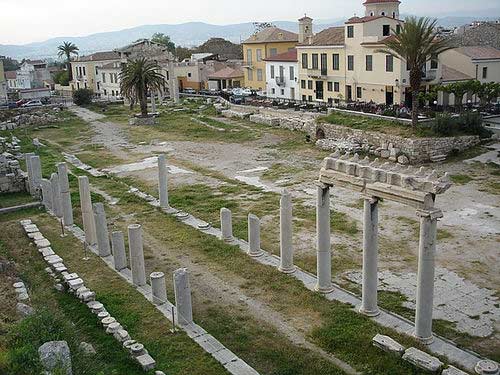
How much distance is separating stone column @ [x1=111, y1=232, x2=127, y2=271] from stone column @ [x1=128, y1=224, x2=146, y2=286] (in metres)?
1.32

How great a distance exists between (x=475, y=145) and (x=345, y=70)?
1887cm

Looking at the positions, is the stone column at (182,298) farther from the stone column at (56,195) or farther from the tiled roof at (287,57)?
the tiled roof at (287,57)

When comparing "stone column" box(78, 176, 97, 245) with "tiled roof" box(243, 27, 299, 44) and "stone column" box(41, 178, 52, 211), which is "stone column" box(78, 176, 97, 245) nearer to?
"stone column" box(41, 178, 52, 211)

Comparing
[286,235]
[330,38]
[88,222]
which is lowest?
[88,222]

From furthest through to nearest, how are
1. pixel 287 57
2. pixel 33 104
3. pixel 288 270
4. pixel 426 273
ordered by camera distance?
1. pixel 33 104
2. pixel 287 57
3. pixel 288 270
4. pixel 426 273

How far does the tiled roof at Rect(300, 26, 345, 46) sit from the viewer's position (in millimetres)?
55438

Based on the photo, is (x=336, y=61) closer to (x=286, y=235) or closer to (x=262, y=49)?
(x=262, y=49)

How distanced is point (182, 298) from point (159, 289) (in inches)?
61.0

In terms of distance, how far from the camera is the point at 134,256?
787 inches

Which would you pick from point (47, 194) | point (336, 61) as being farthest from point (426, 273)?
point (336, 61)

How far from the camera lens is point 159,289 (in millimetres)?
18234

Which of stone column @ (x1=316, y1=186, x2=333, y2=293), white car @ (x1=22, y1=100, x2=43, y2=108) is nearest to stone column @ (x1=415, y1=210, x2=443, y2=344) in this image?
stone column @ (x1=316, y1=186, x2=333, y2=293)

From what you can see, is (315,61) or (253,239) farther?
(315,61)

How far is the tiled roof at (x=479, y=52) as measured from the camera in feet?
166
